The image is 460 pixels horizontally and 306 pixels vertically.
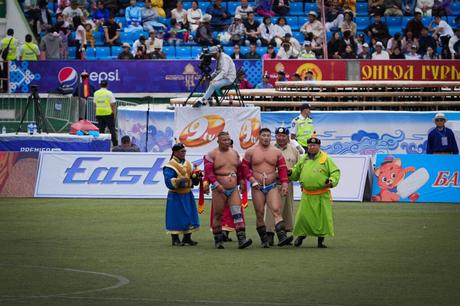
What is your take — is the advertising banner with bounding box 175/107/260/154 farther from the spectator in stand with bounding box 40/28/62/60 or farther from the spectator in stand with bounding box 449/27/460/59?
the spectator in stand with bounding box 449/27/460/59

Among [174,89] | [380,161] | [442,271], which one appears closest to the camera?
[442,271]

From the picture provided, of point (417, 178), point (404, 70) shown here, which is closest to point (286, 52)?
point (404, 70)

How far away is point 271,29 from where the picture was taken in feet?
132

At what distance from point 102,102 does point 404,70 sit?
354 inches

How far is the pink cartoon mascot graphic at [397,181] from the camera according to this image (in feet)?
93.8

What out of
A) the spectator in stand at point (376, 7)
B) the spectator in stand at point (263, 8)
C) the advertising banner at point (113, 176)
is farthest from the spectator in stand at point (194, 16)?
the advertising banner at point (113, 176)

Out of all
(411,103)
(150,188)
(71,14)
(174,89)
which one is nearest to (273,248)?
(150,188)

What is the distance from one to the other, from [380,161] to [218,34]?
1311 cm

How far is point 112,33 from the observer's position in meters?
41.1

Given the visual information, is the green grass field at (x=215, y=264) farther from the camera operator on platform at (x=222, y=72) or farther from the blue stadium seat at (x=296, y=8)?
the blue stadium seat at (x=296, y=8)

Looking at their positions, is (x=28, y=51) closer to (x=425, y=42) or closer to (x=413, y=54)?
(x=413, y=54)

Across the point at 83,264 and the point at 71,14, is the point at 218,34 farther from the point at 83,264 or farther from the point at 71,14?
the point at 83,264

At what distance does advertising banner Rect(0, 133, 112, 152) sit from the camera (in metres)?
32.1

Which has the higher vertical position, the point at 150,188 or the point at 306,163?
the point at 306,163
